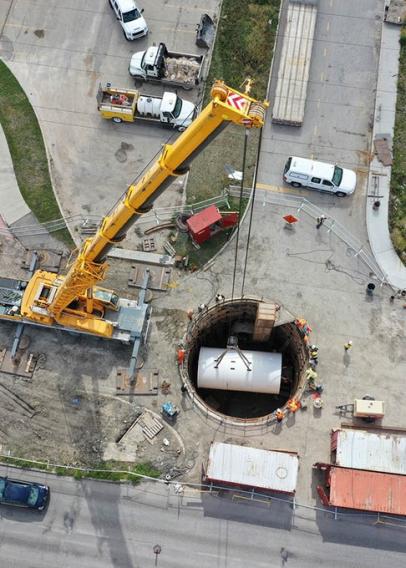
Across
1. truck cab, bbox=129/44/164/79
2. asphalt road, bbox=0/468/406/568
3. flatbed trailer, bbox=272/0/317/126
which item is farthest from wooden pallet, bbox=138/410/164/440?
truck cab, bbox=129/44/164/79

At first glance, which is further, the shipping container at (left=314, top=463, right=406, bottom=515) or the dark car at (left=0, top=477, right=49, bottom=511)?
the dark car at (left=0, top=477, right=49, bottom=511)

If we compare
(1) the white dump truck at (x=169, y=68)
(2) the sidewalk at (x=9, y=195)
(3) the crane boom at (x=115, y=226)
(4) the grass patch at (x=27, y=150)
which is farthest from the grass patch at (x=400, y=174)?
(2) the sidewalk at (x=9, y=195)

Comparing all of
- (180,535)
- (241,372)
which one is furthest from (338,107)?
(180,535)

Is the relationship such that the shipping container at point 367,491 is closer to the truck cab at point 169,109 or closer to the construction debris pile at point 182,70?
the truck cab at point 169,109

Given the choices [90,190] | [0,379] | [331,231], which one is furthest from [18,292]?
[331,231]

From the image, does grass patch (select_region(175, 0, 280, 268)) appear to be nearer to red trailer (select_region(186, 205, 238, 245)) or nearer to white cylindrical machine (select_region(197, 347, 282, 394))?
red trailer (select_region(186, 205, 238, 245))

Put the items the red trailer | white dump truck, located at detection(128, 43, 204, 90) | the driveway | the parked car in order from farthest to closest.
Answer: the parked car → white dump truck, located at detection(128, 43, 204, 90) → the driveway → the red trailer

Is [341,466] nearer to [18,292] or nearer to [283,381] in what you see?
[283,381]
